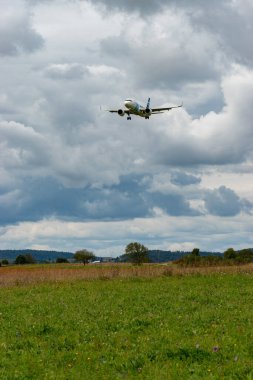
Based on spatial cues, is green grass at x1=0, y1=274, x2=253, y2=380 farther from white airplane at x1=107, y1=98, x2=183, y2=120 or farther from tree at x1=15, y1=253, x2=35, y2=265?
tree at x1=15, y1=253, x2=35, y2=265

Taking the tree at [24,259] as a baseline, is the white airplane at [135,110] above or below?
above

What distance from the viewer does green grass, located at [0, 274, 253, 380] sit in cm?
1176

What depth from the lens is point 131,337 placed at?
15242 millimetres

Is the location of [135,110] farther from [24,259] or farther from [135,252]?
[24,259]

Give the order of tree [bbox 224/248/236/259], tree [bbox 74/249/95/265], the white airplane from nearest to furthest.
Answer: the white airplane → tree [bbox 224/248/236/259] → tree [bbox 74/249/95/265]

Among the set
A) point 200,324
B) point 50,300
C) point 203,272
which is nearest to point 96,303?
point 50,300

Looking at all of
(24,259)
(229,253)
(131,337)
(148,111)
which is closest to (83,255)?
(24,259)

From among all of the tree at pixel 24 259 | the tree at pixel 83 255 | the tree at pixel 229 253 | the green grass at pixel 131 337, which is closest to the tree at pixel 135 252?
the tree at pixel 229 253

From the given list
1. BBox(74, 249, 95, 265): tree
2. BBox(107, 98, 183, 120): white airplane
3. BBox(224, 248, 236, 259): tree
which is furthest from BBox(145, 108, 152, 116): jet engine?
BBox(74, 249, 95, 265): tree

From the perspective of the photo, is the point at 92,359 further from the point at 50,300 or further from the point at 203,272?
the point at 203,272

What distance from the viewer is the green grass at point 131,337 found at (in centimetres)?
1176

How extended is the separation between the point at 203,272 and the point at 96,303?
1807 centimetres

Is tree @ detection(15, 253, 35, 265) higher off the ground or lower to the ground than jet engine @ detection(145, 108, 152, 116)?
lower

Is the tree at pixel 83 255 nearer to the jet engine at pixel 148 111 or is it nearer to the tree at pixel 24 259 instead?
the tree at pixel 24 259
